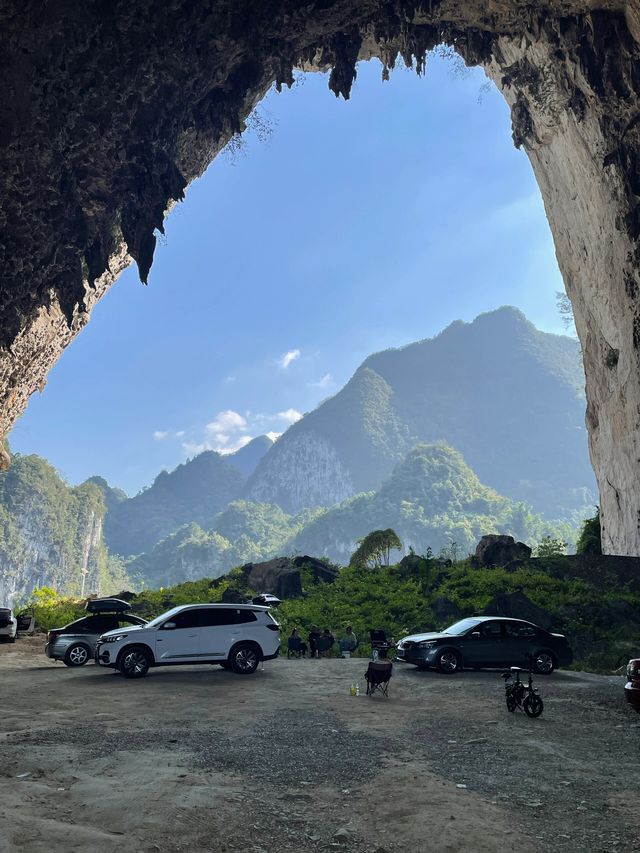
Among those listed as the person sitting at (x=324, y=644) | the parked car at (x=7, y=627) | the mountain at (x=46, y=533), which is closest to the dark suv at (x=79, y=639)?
the person sitting at (x=324, y=644)

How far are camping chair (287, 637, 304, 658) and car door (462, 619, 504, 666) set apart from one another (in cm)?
621

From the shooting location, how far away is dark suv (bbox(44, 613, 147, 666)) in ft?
56.0

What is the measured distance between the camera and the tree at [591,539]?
31047 mm

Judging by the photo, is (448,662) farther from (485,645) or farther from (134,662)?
(134,662)

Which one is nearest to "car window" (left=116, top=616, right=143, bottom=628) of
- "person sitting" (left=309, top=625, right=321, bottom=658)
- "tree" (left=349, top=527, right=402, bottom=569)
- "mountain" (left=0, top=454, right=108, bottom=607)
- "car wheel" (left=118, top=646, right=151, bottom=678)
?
"car wheel" (left=118, top=646, right=151, bottom=678)

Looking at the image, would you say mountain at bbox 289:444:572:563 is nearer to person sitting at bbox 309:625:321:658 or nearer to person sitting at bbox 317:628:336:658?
person sitting at bbox 317:628:336:658

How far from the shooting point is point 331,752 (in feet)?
24.9

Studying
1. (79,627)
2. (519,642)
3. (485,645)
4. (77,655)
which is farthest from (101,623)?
(519,642)

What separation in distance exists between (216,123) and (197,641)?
69.4ft

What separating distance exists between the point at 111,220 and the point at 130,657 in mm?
17380

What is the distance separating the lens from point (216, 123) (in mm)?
25719

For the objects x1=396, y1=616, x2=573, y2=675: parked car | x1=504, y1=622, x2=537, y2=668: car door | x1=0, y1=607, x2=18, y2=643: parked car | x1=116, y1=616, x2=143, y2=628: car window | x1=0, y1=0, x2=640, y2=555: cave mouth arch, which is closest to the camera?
x1=396, y1=616, x2=573, y2=675: parked car

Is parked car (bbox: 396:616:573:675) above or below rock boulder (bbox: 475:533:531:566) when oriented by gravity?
below

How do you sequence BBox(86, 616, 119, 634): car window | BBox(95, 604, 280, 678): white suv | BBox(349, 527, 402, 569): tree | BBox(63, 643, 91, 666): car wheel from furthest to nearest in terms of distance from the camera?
1. BBox(349, 527, 402, 569): tree
2. BBox(86, 616, 119, 634): car window
3. BBox(63, 643, 91, 666): car wheel
4. BBox(95, 604, 280, 678): white suv
